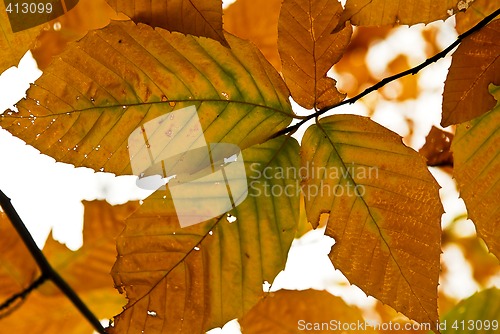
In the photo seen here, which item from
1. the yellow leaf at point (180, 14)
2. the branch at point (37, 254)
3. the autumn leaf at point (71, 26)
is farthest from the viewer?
the autumn leaf at point (71, 26)

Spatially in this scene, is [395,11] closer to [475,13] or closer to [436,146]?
[475,13]

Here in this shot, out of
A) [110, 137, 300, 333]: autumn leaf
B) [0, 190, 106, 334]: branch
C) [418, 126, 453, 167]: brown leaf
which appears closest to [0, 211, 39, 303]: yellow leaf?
[0, 190, 106, 334]: branch

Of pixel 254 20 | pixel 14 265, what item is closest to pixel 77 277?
pixel 14 265

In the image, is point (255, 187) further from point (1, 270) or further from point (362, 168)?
point (1, 270)

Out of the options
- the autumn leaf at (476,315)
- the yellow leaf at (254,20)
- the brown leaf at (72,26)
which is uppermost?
the yellow leaf at (254,20)

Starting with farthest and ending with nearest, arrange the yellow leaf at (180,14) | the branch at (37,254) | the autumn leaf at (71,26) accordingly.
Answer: the autumn leaf at (71,26) < the branch at (37,254) < the yellow leaf at (180,14)

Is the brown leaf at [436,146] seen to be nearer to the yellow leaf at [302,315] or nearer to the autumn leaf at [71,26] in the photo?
the yellow leaf at [302,315]

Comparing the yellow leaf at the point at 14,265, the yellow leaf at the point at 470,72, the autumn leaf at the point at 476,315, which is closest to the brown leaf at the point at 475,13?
the yellow leaf at the point at 470,72
